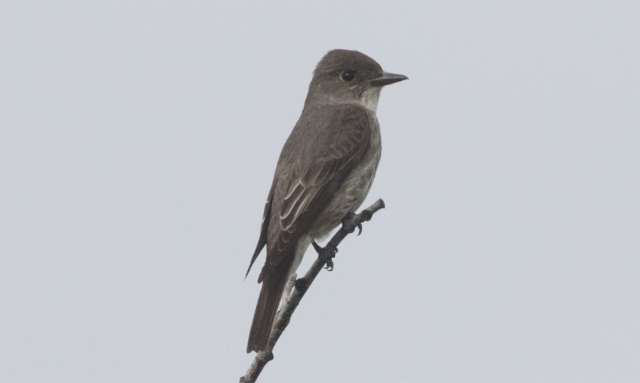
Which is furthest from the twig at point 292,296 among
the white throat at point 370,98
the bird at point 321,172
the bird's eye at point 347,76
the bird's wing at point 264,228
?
the bird's eye at point 347,76

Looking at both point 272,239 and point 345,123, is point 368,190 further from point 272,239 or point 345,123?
point 272,239

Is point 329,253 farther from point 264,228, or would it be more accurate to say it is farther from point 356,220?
point 264,228

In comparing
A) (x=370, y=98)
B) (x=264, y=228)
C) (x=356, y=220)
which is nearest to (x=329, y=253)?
(x=356, y=220)

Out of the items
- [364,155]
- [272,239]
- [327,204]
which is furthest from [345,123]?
[272,239]

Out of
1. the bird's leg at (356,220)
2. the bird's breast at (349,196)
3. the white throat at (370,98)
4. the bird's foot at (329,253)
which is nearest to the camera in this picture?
the bird's leg at (356,220)

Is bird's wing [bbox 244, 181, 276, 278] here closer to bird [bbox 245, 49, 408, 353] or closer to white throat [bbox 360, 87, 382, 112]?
bird [bbox 245, 49, 408, 353]

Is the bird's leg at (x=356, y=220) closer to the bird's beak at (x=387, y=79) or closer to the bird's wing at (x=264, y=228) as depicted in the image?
the bird's wing at (x=264, y=228)

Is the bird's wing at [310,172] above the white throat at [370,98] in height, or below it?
below
